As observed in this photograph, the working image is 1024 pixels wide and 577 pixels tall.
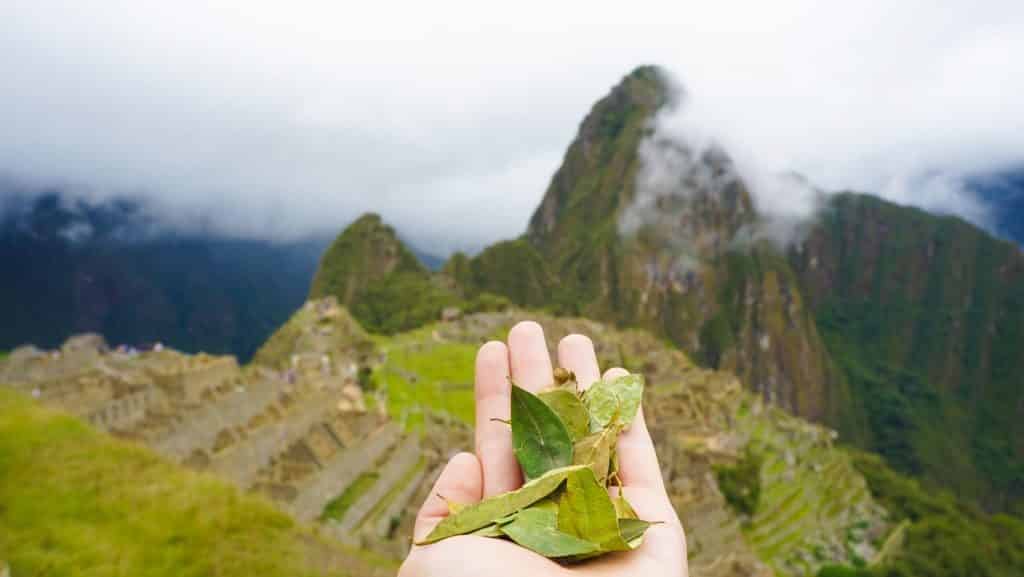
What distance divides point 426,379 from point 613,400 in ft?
114

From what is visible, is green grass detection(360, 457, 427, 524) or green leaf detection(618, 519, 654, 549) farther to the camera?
green grass detection(360, 457, 427, 524)

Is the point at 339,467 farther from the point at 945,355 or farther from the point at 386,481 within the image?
the point at 945,355

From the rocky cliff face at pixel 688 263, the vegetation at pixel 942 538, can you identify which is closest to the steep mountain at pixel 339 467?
the vegetation at pixel 942 538

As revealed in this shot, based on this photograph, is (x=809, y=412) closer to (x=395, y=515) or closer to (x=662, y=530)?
(x=395, y=515)

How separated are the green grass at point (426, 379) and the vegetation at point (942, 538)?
20.6 metres

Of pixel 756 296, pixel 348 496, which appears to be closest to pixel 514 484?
pixel 348 496

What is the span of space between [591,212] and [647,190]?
1721 centimetres

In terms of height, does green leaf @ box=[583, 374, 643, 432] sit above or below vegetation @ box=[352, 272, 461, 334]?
above

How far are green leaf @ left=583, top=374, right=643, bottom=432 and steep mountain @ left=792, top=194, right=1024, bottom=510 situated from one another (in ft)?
478

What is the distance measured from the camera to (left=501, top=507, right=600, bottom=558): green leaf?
2.54 meters

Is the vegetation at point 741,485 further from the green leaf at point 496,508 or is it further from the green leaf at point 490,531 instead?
the green leaf at point 490,531

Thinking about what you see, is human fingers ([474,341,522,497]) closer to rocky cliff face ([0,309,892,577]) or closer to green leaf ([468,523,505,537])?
green leaf ([468,523,505,537])

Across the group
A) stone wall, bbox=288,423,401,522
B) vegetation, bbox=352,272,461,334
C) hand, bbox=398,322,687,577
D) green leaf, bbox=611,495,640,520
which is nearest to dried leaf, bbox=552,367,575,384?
hand, bbox=398,322,687,577

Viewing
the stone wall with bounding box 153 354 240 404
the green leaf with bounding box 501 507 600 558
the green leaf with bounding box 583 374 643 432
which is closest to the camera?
the green leaf with bounding box 501 507 600 558
